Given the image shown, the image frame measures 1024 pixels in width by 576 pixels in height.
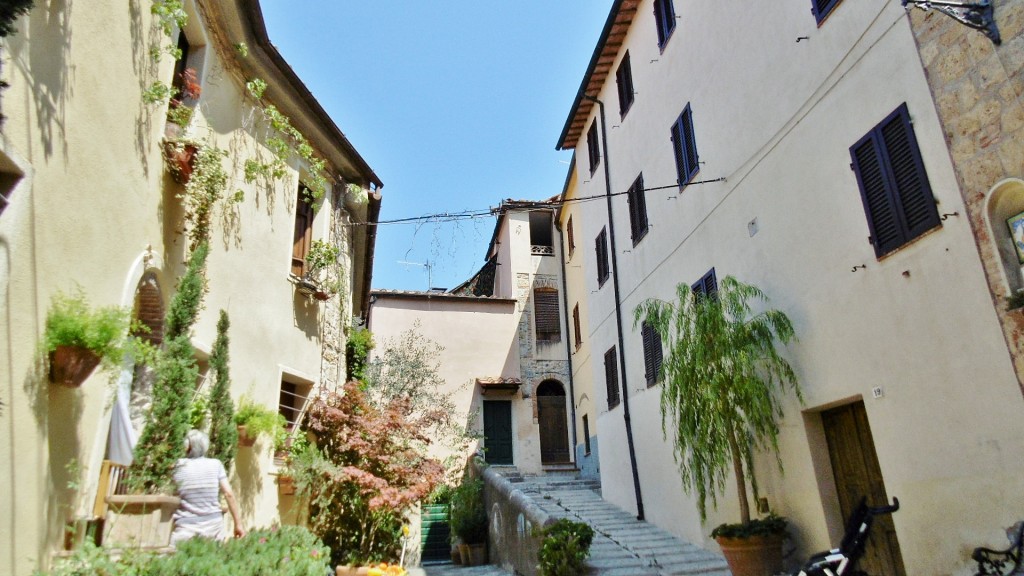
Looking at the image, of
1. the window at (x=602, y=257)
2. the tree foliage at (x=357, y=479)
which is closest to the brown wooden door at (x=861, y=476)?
the tree foliage at (x=357, y=479)

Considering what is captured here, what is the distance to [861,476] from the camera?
6.62 meters

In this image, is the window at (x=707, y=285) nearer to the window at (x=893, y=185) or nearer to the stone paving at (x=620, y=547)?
the window at (x=893, y=185)

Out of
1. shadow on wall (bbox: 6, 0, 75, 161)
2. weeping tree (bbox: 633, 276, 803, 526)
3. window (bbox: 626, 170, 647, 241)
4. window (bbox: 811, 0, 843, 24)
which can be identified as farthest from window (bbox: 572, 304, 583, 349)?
shadow on wall (bbox: 6, 0, 75, 161)

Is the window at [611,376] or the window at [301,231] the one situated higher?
the window at [301,231]

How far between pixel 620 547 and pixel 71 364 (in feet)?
25.4

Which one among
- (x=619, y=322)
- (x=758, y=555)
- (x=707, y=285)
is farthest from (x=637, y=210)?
(x=758, y=555)

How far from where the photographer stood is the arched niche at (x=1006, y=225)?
4672mm

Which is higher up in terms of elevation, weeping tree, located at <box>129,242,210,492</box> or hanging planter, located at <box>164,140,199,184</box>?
hanging planter, located at <box>164,140,199,184</box>

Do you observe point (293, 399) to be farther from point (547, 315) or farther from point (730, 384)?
point (547, 315)

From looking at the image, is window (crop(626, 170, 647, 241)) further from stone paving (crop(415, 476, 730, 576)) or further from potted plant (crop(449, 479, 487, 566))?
potted plant (crop(449, 479, 487, 566))

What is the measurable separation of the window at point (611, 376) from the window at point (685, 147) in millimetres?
4622

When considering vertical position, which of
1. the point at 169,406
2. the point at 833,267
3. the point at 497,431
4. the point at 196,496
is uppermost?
the point at 833,267

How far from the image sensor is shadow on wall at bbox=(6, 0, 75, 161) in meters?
4.28

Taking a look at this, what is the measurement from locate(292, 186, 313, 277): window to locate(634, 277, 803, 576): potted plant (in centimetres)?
550
